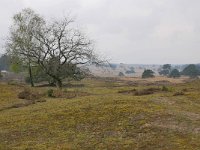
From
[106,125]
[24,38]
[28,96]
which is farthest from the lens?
[24,38]

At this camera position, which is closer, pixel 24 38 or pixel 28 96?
pixel 28 96

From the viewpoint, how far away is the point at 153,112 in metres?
21.2

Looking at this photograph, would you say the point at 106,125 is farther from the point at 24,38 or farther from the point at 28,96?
the point at 24,38

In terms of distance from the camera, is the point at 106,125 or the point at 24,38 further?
the point at 24,38

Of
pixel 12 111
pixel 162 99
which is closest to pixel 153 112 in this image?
pixel 162 99

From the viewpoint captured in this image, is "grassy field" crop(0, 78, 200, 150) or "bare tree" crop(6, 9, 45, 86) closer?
"grassy field" crop(0, 78, 200, 150)

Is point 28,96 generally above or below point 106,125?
above

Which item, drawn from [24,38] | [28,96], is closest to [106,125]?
[28,96]

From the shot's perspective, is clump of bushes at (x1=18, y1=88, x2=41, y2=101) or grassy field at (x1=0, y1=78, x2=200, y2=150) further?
clump of bushes at (x1=18, y1=88, x2=41, y2=101)

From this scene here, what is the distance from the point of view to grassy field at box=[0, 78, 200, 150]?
16.6 metres

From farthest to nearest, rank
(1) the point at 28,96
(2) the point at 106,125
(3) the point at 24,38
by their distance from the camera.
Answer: (3) the point at 24,38 < (1) the point at 28,96 < (2) the point at 106,125

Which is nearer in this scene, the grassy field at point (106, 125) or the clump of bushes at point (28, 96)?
the grassy field at point (106, 125)

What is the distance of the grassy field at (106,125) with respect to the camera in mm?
16578

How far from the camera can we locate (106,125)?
64.2ft
